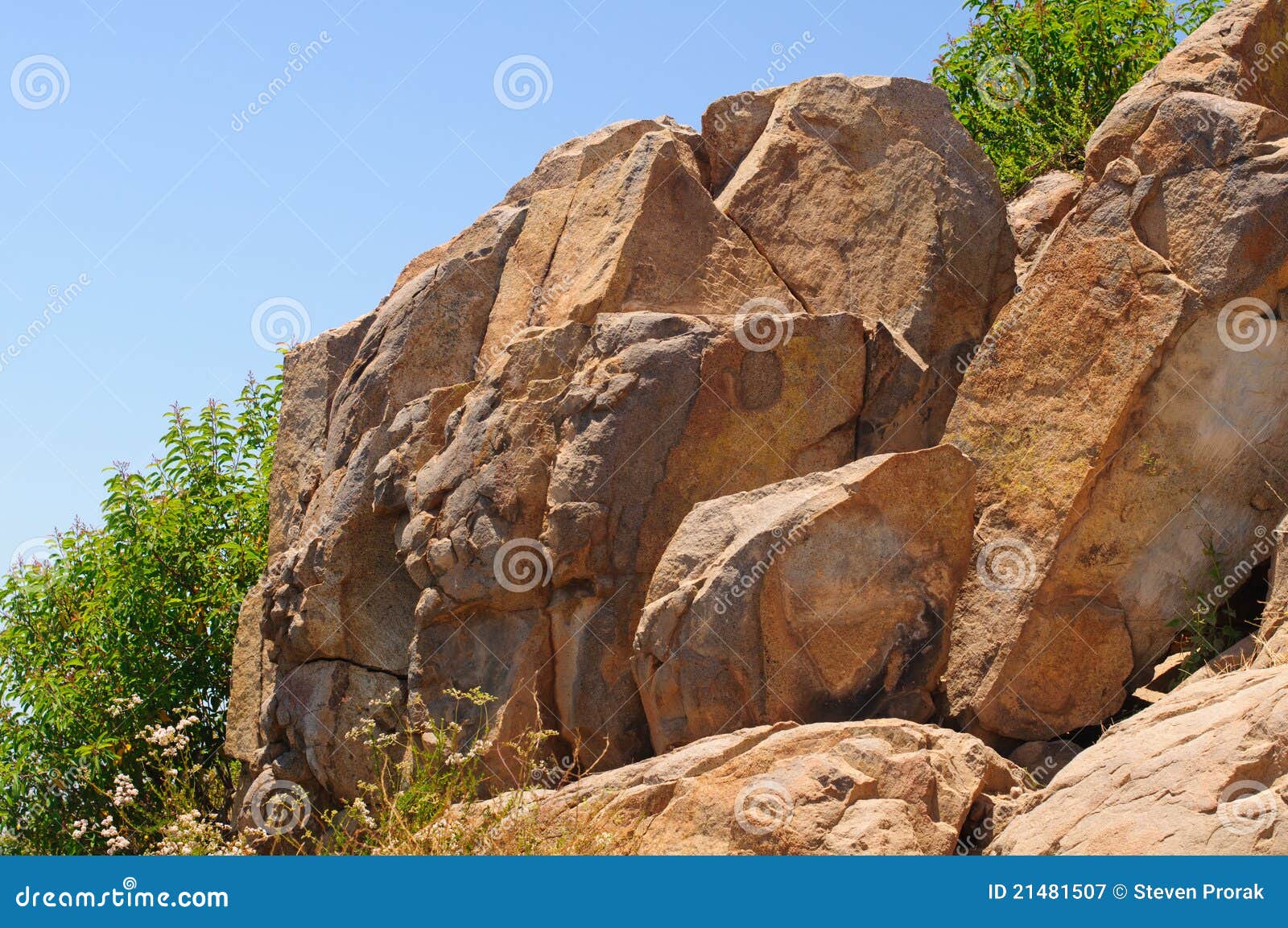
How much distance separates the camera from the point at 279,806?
35.0 feet

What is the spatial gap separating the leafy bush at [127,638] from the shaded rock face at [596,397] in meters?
1.85

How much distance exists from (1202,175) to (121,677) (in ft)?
35.8

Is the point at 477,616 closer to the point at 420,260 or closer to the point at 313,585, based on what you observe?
the point at 313,585

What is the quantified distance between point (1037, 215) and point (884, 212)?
67.2 inches

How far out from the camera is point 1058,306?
9328mm

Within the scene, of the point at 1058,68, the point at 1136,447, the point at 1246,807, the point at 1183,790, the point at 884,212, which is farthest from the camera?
the point at 1058,68

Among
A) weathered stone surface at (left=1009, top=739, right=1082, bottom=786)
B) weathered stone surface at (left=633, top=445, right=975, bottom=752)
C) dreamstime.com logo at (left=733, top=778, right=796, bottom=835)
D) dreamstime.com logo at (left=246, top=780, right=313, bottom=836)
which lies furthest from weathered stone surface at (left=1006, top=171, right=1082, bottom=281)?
dreamstime.com logo at (left=246, top=780, right=313, bottom=836)

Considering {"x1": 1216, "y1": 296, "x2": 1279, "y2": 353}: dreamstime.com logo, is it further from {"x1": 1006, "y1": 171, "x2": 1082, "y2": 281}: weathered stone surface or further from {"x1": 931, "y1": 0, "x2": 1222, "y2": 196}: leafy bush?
{"x1": 931, "y1": 0, "x2": 1222, "y2": 196}: leafy bush

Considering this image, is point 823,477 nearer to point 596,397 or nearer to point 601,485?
point 601,485

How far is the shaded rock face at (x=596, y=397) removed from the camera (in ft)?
31.5

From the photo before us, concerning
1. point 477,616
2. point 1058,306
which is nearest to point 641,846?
point 477,616

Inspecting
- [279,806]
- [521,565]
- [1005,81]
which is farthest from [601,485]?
[1005,81]

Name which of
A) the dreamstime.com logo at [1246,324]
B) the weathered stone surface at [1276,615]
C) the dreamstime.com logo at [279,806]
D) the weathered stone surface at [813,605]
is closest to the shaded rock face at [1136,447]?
the dreamstime.com logo at [1246,324]

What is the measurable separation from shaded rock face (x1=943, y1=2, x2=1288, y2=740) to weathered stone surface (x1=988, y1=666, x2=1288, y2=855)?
1958 millimetres
